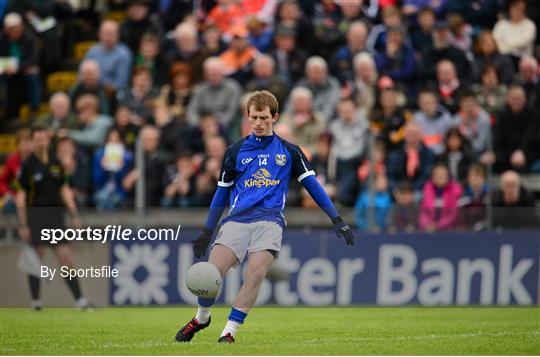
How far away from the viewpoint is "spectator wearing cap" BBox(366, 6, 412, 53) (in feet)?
65.1

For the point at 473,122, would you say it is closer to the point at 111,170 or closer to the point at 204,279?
the point at 111,170

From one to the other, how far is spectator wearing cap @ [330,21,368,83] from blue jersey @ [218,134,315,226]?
8593 mm

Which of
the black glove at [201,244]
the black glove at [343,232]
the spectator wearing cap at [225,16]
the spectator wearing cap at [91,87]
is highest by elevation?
the spectator wearing cap at [225,16]

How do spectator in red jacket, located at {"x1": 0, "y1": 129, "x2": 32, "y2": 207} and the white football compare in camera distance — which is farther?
spectator in red jacket, located at {"x1": 0, "y1": 129, "x2": 32, "y2": 207}

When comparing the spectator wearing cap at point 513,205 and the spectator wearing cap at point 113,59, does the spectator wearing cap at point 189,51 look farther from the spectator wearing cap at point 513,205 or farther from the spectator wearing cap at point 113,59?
the spectator wearing cap at point 513,205

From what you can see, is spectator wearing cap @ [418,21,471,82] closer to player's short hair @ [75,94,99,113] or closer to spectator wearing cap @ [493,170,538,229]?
spectator wearing cap @ [493,170,538,229]

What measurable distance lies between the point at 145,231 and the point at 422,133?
14.2ft

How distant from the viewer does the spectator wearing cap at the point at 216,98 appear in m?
19.2

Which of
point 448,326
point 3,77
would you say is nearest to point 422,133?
point 448,326

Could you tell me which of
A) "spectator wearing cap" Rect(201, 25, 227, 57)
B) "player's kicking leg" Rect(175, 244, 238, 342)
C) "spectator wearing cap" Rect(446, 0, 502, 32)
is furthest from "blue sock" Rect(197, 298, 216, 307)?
"spectator wearing cap" Rect(446, 0, 502, 32)

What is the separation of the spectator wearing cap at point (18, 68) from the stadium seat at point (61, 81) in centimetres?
43

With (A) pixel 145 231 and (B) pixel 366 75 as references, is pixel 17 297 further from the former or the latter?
(B) pixel 366 75

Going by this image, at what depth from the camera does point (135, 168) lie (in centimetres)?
1805

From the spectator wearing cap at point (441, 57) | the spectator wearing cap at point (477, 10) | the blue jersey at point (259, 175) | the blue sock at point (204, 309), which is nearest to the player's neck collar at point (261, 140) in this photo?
the blue jersey at point (259, 175)
